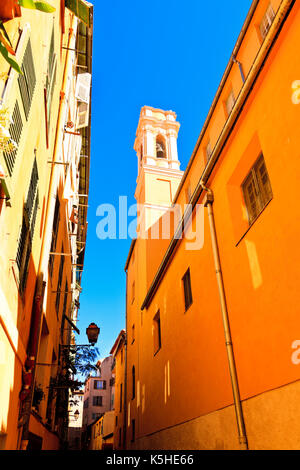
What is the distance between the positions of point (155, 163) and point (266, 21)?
17.3 meters

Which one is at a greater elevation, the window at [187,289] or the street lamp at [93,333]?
the window at [187,289]

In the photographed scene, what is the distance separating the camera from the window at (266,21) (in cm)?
872

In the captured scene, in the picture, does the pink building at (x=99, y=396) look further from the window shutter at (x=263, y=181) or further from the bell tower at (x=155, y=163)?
the window shutter at (x=263, y=181)

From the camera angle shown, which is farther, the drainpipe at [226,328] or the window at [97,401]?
the window at [97,401]

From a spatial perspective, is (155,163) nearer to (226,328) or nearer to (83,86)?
(83,86)

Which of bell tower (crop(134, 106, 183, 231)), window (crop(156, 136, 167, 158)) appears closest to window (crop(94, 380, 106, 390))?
bell tower (crop(134, 106, 183, 231))

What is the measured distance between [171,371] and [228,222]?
6322 millimetres

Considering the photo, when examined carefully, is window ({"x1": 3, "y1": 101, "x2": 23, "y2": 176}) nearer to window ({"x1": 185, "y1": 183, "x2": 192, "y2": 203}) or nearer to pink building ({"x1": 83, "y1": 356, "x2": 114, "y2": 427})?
window ({"x1": 185, "y1": 183, "x2": 192, "y2": 203})

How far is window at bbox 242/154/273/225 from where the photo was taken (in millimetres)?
6953

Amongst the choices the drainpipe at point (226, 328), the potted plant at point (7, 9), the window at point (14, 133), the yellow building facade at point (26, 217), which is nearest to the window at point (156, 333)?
the yellow building facade at point (26, 217)

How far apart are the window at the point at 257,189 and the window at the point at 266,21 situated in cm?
392

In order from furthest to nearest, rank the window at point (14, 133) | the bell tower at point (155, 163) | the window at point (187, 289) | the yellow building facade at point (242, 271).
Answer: the bell tower at point (155, 163)
the window at point (187, 289)
the yellow building facade at point (242, 271)
the window at point (14, 133)

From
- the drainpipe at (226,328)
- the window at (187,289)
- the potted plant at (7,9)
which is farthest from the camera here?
the window at (187,289)
